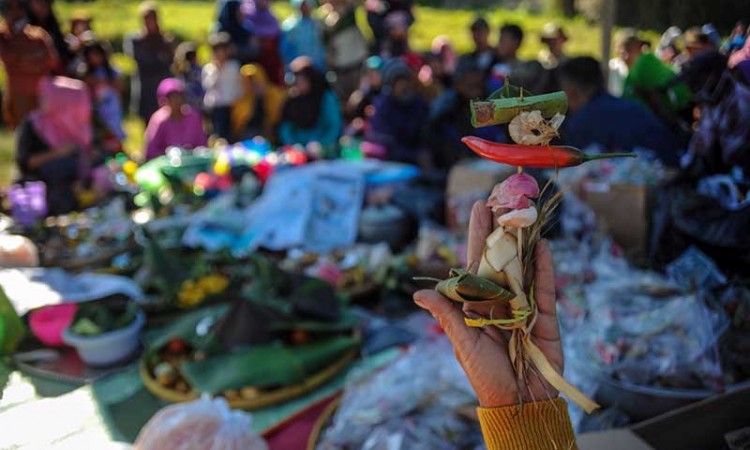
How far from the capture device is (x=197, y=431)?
1663mm

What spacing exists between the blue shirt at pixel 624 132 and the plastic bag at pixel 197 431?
2.39 meters

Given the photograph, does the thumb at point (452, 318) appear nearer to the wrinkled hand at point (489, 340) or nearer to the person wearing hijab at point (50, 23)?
the wrinkled hand at point (489, 340)

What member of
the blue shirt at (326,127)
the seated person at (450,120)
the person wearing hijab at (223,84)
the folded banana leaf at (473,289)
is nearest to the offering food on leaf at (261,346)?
the folded banana leaf at (473,289)

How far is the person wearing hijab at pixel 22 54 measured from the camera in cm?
474

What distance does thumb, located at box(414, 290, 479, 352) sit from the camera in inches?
40.6

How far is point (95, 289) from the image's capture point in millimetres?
3072

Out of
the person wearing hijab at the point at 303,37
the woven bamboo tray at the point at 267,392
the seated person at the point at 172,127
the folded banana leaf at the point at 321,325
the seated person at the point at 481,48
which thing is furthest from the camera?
the person wearing hijab at the point at 303,37

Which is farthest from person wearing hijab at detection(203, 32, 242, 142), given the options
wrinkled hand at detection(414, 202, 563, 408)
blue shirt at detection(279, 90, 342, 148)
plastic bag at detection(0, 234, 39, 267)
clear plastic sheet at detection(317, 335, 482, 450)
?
wrinkled hand at detection(414, 202, 563, 408)

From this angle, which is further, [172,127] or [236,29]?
[236,29]

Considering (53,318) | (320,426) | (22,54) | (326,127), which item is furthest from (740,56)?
(22,54)

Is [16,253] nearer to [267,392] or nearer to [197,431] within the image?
[267,392]

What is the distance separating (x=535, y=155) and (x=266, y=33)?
20.7 ft

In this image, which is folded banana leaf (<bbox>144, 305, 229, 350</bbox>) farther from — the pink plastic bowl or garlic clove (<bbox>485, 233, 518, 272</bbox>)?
garlic clove (<bbox>485, 233, 518, 272</bbox>)

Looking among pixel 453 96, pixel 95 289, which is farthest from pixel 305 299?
pixel 453 96
